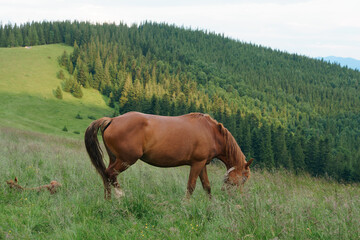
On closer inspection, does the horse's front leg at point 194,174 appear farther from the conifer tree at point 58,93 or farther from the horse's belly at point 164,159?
the conifer tree at point 58,93

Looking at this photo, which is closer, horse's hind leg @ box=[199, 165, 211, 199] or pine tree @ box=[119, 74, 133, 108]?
horse's hind leg @ box=[199, 165, 211, 199]

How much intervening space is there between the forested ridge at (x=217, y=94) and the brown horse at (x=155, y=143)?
5377 centimetres

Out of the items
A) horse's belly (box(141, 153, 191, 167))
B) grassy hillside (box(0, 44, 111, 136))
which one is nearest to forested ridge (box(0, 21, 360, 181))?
grassy hillside (box(0, 44, 111, 136))

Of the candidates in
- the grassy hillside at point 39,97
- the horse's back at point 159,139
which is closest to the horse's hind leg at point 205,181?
the horse's back at point 159,139

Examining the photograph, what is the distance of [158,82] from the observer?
12719 cm

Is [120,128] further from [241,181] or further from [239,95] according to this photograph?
[239,95]

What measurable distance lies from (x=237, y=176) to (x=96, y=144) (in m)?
3.14

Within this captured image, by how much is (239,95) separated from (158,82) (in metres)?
55.5

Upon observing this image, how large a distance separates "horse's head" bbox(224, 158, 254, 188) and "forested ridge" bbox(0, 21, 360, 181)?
174 ft

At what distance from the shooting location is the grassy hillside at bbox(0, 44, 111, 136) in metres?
64.7

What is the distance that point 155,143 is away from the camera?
605 centimetres

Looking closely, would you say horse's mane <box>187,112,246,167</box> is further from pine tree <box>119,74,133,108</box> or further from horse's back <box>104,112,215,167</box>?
pine tree <box>119,74,133,108</box>

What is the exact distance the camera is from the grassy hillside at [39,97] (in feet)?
212

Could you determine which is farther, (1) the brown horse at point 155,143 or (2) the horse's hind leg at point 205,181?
(2) the horse's hind leg at point 205,181
